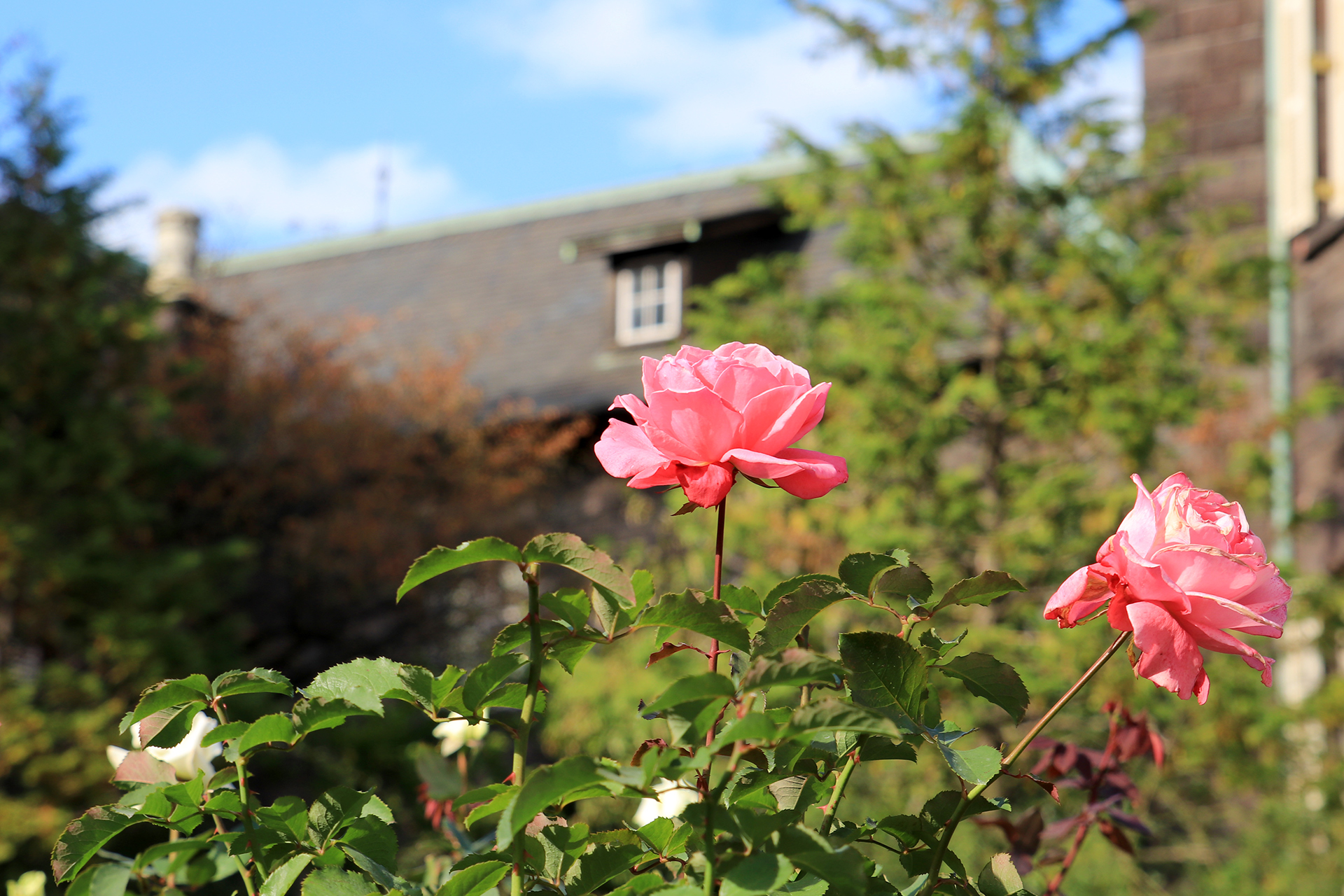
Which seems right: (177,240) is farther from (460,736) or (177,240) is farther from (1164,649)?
(1164,649)

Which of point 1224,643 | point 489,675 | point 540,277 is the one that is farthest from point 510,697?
point 540,277

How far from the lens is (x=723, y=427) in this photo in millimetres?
866

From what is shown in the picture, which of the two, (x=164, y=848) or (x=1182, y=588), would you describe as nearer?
(x=1182, y=588)

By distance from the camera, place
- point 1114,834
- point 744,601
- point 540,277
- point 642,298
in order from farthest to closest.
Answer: point 540,277 < point 642,298 < point 1114,834 < point 744,601

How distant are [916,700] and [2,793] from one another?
7344mm

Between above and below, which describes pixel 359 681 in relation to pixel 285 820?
above

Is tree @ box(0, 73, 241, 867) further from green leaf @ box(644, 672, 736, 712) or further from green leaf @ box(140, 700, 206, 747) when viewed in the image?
green leaf @ box(644, 672, 736, 712)

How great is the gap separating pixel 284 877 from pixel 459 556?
323mm

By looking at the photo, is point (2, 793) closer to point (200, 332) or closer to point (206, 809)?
point (200, 332)

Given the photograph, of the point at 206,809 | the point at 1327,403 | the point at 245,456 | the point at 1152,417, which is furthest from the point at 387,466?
the point at 206,809

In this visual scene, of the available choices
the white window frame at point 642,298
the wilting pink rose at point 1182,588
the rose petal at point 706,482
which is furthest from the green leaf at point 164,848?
the white window frame at point 642,298

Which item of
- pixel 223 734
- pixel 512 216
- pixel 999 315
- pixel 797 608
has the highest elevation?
pixel 512 216

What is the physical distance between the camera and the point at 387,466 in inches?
380

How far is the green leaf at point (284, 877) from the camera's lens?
0.88 m
